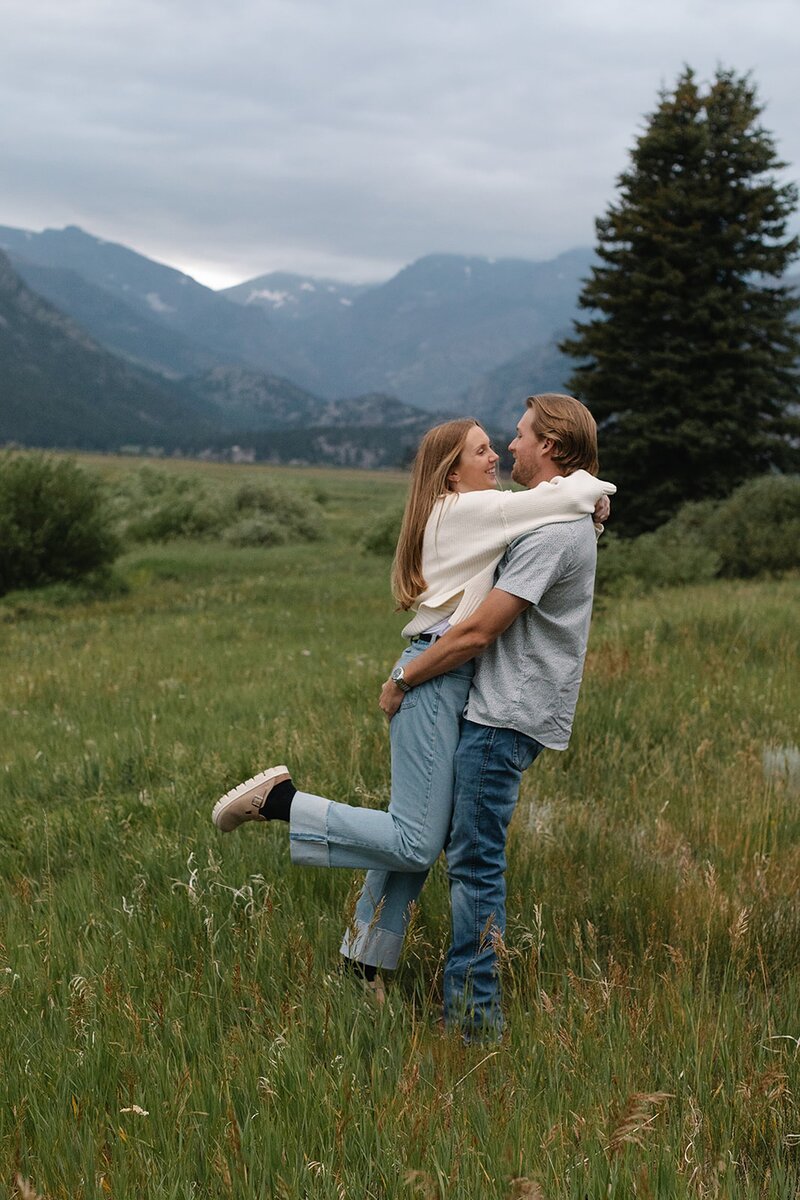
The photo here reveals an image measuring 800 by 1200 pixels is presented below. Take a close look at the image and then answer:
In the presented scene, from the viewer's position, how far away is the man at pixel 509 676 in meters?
3.18

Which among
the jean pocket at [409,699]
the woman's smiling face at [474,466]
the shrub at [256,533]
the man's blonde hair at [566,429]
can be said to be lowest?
the shrub at [256,533]

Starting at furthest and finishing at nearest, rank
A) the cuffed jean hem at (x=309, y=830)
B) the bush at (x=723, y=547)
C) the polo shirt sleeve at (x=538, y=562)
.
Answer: the bush at (x=723, y=547) → the cuffed jean hem at (x=309, y=830) → the polo shirt sleeve at (x=538, y=562)

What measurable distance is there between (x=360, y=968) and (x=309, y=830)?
1.66 feet

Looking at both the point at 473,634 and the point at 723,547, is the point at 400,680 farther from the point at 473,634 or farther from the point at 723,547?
the point at 723,547

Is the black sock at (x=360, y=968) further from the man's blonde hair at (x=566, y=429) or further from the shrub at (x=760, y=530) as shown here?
the shrub at (x=760, y=530)

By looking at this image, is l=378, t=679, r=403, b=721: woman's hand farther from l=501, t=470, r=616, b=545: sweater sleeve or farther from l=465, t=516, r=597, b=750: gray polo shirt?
l=501, t=470, r=616, b=545: sweater sleeve

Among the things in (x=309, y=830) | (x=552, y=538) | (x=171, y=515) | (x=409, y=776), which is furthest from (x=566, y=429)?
(x=171, y=515)

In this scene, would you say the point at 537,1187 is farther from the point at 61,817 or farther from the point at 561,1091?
the point at 61,817

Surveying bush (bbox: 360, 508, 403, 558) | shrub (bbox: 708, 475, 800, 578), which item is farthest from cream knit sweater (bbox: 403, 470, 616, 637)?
bush (bbox: 360, 508, 403, 558)

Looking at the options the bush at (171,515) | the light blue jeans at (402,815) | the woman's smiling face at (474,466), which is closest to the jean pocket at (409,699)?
the light blue jeans at (402,815)

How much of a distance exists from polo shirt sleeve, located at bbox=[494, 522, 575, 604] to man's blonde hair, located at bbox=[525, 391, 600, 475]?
27 centimetres

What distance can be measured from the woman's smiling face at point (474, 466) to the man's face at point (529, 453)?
0.09m

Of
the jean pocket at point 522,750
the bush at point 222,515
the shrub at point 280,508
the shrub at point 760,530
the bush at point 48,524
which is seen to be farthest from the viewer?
the shrub at point 280,508

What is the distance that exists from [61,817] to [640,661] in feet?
17.8
